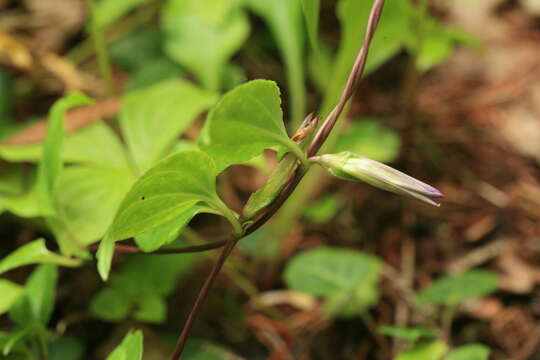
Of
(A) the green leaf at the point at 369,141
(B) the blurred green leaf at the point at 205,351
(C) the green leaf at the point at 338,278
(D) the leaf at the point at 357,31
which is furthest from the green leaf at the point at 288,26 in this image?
(B) the blurred green leaf at the point at 205,351

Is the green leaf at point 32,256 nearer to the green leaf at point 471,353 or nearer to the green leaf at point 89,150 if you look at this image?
the green leaf at point 89,150

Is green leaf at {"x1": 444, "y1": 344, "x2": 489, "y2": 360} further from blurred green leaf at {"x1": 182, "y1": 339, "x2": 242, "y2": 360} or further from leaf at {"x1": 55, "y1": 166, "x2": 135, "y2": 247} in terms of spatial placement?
leaf at {"x1": 55, "y1": 166, "x2": 135, "y2": 247}

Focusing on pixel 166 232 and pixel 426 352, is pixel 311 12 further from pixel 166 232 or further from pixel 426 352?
pixel 426 352

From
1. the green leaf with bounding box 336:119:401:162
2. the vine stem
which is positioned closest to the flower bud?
the vine stem

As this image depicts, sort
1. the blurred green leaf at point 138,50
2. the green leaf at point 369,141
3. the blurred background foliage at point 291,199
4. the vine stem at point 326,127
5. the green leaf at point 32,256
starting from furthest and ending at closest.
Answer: the blurred green leaf at point 138,50 → the green leaf at point 369,141 → the blurred background foliage at point 291,199 → the green leaf at point 32,256 → the vine stem at point 326,127

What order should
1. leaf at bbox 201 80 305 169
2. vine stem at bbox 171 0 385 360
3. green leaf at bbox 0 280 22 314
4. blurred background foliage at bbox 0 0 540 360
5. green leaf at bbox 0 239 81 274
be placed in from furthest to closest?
blurred background foliage at bbox 0 0 540 360, green leaf at bbox 0 280 22 314, green leaf at bbox 0 239 81 274, vine stem at bbox 171 0 385 360, leaf at bbox 201 80 305 169

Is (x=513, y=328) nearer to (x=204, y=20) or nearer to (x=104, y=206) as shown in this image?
(x=104, y=206)

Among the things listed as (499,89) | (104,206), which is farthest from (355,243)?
(499,89)
